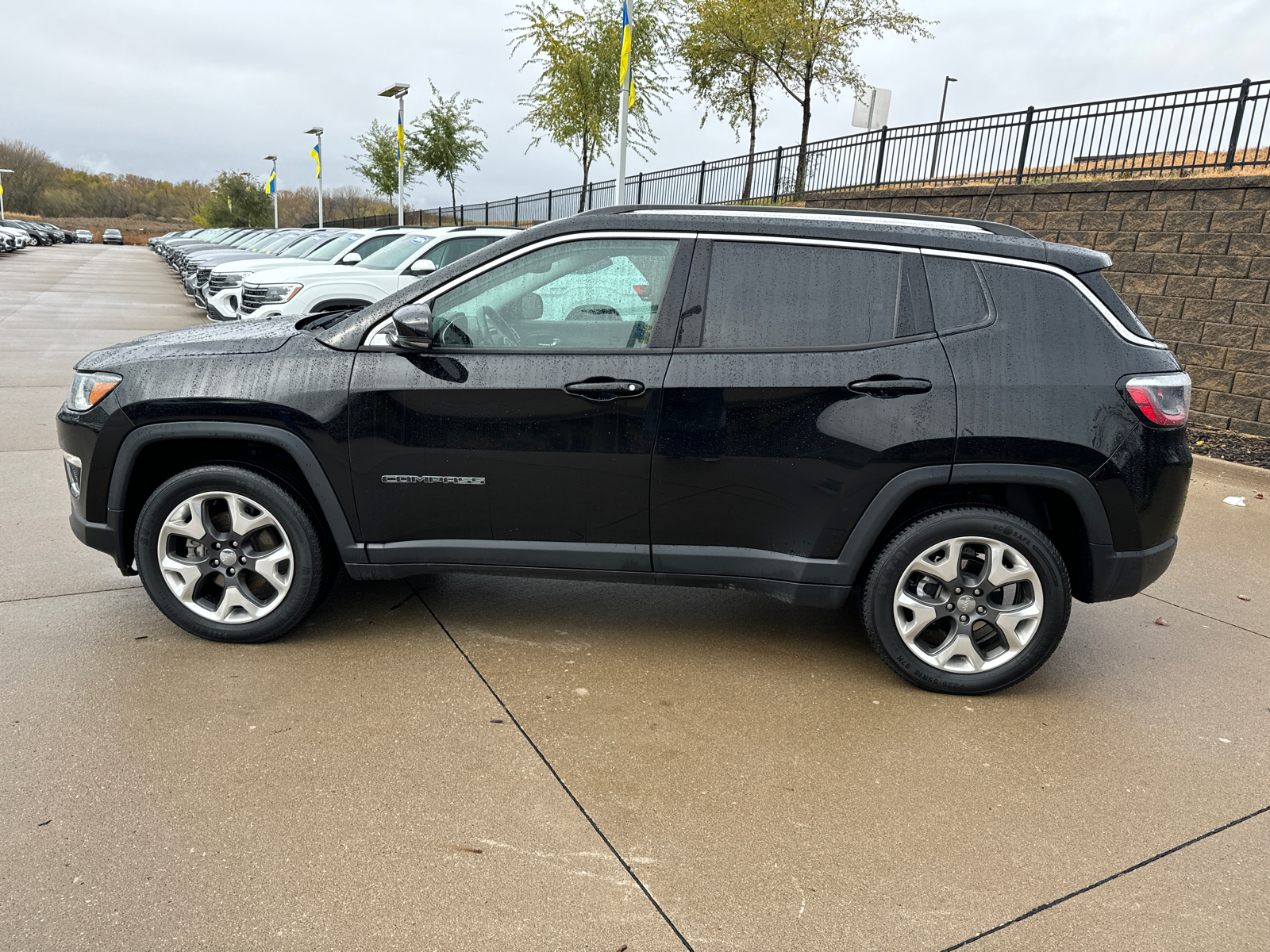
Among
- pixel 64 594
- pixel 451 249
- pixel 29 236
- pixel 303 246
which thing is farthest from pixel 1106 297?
pixel 29 236

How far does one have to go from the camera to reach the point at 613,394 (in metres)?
3.55

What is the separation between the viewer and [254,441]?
3711 mm

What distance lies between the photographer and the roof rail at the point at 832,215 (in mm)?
3709

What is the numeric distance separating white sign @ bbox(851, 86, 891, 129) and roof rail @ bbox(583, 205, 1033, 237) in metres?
12.8

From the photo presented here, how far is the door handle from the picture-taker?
11.5ft

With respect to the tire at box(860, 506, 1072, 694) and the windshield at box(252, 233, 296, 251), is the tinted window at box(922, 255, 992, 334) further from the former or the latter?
the windshield at box(252, 233, 296, 251)

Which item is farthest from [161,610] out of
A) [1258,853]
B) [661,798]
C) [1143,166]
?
[1143,166]

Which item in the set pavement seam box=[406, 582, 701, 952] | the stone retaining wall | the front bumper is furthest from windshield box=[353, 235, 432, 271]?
pavement seam box=[406, 582, 701, 952]

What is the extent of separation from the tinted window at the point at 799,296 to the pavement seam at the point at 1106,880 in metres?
1.95

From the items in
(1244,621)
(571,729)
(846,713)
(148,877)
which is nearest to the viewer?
(148,877)

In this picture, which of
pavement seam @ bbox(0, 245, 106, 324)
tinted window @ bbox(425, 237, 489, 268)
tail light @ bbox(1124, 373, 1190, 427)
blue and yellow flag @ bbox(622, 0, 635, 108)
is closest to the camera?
tail light @ bbox(1124, 373, 1190, 427)

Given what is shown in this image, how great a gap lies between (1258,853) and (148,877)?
3199 millimetres

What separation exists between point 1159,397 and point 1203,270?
6.81 metres

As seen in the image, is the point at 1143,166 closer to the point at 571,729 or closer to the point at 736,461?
the point at 736,461
